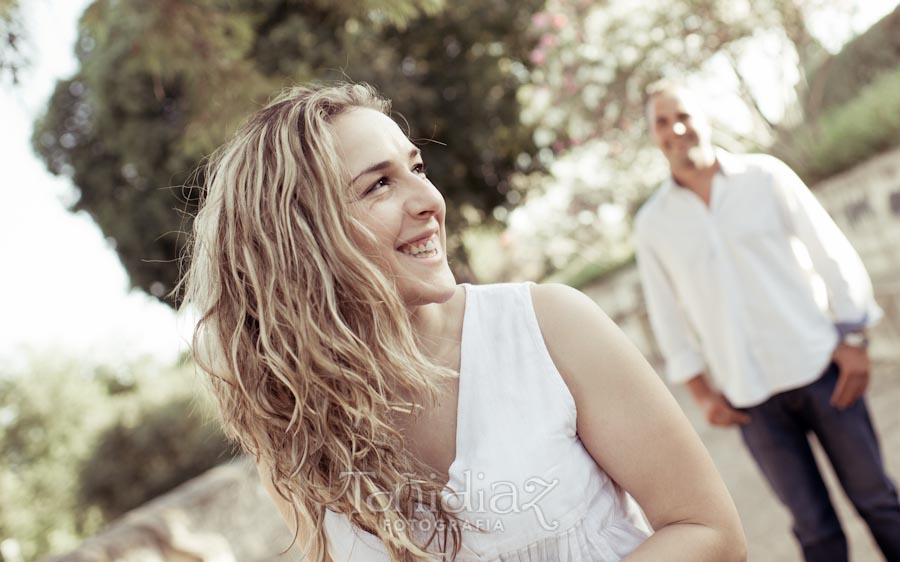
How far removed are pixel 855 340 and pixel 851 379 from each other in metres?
0.16

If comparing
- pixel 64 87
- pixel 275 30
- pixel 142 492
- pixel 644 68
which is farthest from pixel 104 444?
pixel 644 68

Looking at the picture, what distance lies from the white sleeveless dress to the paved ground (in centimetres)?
250

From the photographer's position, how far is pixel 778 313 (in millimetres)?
2922

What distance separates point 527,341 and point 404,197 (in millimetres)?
387

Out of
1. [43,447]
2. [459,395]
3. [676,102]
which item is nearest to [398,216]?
[459,395]

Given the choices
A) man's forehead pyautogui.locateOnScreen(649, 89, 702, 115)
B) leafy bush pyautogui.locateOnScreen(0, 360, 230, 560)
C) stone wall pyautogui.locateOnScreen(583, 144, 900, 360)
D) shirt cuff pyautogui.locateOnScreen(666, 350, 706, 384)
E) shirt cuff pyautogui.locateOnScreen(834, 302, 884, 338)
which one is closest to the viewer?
shirt cuff pyautogui.locateOnScreen(834, 302, 884, 338)

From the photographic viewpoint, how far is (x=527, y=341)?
1.62m

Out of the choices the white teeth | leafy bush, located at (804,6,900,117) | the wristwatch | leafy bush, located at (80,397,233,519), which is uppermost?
the white teeth

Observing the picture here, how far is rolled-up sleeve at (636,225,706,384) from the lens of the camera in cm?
327

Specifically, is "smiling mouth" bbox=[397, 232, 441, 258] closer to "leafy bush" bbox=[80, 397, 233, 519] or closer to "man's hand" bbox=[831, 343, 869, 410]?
"man's hand" bbox=[831, 343, 869, 410]

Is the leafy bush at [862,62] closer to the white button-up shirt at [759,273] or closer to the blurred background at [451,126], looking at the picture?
the blurred background at [451,126]

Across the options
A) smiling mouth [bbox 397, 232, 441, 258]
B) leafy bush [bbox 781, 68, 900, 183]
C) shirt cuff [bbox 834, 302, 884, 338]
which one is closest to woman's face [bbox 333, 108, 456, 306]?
smiling mouth [bbox 397, 232, 441, 258]

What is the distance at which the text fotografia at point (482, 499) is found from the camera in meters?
1.49

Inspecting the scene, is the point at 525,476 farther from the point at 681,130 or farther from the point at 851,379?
the point at 681,130
